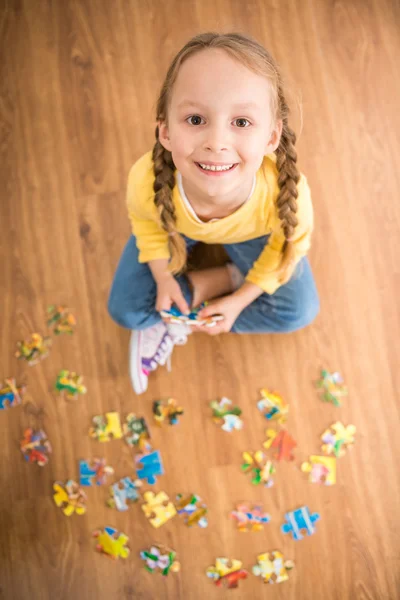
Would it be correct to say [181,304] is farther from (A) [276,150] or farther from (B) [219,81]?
(B) [219,81]

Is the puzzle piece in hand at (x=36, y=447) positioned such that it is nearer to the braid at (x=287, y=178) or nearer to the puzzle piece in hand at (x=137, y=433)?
the puzzle piece in hand at (x=137, y=433)

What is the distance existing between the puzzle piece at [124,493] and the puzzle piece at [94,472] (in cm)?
4

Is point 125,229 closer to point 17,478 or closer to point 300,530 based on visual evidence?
point 17,478

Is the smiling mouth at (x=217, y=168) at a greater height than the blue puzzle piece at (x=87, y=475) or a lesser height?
greater

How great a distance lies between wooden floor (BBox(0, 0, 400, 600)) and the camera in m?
1.47

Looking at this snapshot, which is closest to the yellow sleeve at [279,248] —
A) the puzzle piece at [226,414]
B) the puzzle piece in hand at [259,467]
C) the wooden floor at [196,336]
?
the wooden floor at [196,336]

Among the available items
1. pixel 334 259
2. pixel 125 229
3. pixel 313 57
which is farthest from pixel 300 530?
pixel 313 57

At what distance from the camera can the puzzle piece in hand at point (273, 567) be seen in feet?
4.73

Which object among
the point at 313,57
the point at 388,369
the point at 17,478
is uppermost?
the point at 313,57

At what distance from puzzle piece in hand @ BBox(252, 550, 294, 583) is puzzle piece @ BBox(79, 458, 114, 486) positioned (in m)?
0.49

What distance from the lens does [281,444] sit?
149 centimetres

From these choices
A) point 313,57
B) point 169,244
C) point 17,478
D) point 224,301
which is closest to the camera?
point 169,244

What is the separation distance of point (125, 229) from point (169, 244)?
35cm

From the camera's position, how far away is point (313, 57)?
165 cm
